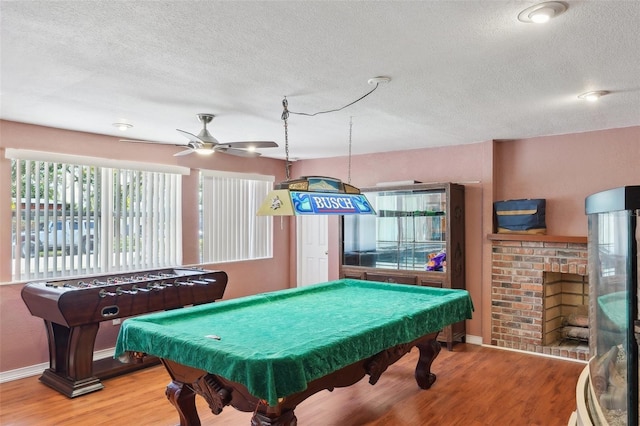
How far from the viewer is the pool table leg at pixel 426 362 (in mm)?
3773

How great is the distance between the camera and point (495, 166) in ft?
16.7

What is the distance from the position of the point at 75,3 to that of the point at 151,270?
3.40 meters

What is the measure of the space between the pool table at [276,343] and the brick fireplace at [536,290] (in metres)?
1.45

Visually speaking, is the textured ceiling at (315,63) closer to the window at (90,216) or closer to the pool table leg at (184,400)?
the window at (90,216)

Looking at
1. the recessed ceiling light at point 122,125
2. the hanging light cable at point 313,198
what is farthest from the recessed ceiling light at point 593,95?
the recessed ceiling light at point 122,125

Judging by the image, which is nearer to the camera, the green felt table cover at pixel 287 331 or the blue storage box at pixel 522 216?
the green felt table cover at pixel 287 331

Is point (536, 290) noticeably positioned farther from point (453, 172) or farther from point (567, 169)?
point (453, 172)

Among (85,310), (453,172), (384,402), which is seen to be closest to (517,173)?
(453,172)

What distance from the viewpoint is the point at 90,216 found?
4.55m

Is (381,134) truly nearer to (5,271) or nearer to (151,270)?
(151,270)

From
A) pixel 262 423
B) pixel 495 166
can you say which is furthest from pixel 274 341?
pixel 495 166

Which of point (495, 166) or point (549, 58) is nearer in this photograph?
point (549, 58)

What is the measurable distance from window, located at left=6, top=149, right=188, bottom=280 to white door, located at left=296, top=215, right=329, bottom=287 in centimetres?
210

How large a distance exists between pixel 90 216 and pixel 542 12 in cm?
435
